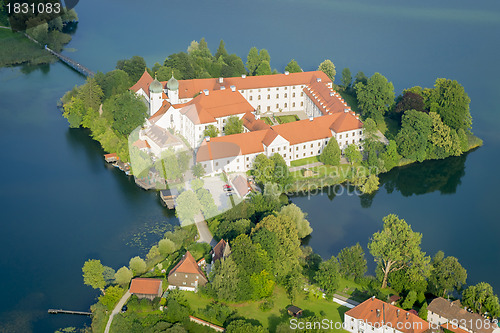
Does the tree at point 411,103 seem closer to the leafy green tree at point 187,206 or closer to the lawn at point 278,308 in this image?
the leafy green tree at point 187,206

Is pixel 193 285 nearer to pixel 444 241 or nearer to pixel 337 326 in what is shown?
pixel 337 326

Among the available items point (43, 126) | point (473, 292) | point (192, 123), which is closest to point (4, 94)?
point (43, 126)

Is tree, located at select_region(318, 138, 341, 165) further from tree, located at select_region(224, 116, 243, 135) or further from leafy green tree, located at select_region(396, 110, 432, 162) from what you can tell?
tree, located at select_region(224, 116, 243, 135)

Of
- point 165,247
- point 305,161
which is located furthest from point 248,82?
point 165,247

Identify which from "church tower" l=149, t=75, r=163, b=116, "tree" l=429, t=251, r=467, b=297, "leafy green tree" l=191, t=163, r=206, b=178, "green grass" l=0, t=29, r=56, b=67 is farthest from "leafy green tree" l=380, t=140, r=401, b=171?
"green grass" l=0, t=29, r=56, b=67

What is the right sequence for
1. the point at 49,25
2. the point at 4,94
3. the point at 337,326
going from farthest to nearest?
the point at 49,25
the point at 4,94
the point at 337,326

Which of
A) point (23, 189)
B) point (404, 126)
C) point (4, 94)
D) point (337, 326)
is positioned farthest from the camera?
point (4, 94)

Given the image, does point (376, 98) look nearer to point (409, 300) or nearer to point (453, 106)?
point (453, 106)

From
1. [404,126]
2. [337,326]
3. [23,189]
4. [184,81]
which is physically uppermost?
[184,81]
